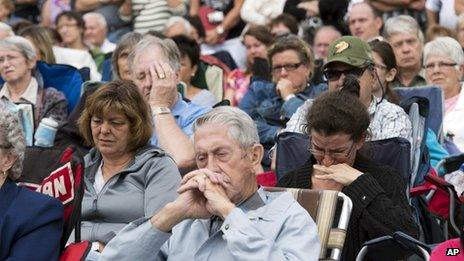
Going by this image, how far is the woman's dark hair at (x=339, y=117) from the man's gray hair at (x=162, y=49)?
1.97 m

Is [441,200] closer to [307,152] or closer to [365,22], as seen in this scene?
[307,152]

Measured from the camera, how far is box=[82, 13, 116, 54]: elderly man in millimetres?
15148

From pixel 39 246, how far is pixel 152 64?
2.76m

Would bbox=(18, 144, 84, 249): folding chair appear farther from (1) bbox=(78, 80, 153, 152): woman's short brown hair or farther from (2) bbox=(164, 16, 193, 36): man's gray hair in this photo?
(2) bbox=(164, 16, 193, 36): man's gray hair

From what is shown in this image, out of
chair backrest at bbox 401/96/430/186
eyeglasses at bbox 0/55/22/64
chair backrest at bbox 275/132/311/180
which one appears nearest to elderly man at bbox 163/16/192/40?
eyeglasses at bbox 0/55/22/64

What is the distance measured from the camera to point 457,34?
42.0 feet

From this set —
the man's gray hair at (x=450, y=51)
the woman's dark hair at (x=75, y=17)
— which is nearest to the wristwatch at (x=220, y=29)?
the woman's dark hair at (x=75, y=17)

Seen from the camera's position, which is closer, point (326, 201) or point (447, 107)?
point (326, 201)

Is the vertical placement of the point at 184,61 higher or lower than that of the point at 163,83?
lower

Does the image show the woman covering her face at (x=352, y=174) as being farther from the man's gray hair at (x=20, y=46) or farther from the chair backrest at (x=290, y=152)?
the man's gray hair at (x=20, y=46)

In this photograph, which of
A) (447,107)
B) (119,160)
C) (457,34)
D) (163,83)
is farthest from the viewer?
(457,34)

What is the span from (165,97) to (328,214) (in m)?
2.56

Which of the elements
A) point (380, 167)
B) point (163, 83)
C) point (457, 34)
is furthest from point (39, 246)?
point (457, 34)

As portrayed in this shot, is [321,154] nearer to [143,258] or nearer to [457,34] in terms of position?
[143,258]
